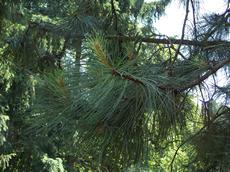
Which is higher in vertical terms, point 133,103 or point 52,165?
point 133,103

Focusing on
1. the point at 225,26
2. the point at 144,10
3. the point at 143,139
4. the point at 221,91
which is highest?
the point at 144,10

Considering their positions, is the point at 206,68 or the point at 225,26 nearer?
the point at 206,68

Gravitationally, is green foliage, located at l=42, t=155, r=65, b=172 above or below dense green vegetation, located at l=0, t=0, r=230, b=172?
below

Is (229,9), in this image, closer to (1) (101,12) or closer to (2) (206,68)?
(1) (101,12)

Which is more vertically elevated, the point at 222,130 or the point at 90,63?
the point at 90,63

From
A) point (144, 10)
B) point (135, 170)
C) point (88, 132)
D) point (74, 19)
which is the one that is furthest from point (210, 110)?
point (144, 10)

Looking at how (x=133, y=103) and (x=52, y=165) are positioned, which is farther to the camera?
(x=52, y=165)

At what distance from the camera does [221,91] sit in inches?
89.7

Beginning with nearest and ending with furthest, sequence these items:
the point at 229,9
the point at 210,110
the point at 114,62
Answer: the point at 114,62 → the point at 210,110 → the point at 229,9

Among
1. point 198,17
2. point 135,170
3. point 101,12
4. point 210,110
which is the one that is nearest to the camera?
point 135,170

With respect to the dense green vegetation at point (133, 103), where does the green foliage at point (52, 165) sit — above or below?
below

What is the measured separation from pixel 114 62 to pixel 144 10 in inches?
289

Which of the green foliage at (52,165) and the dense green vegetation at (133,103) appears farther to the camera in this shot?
the green foliage at (52,165)

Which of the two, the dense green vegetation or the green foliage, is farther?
the green foliage
